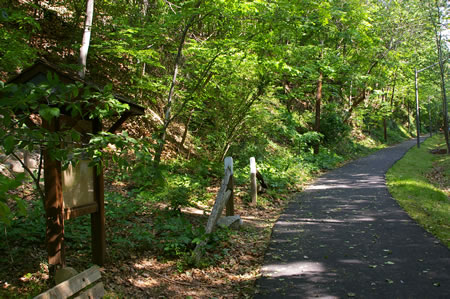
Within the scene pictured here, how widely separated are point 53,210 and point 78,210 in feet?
1.26

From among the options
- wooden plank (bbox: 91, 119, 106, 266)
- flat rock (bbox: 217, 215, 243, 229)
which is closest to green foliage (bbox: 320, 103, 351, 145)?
flat rock (bbox: 217, 215, 243, 229)

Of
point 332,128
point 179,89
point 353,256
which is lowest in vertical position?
point 353,256

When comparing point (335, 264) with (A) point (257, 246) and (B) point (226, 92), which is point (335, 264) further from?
(B) point (226, 92)

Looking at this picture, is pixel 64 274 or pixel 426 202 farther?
pixel 426 202

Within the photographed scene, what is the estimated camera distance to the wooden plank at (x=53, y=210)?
4.02 m

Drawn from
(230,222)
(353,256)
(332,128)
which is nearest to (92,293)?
(353,256)

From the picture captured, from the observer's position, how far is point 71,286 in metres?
3.06

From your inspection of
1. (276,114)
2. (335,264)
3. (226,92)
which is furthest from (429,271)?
(276,114)

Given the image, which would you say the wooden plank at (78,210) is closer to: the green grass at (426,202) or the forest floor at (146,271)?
the forest floor at (146,271)

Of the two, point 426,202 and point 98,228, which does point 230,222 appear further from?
point 426,202

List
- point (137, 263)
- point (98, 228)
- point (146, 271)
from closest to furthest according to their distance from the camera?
1. point (98, 228)
2. point (146, 271)
3. point (137, 263)

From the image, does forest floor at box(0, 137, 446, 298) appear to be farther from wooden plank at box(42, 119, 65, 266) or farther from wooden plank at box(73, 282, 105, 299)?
wooden plank at box(73, 282, 105, 299)

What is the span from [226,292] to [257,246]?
2.02m

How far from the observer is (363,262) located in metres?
5.31
